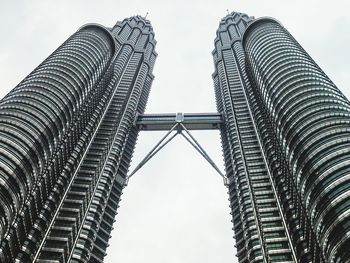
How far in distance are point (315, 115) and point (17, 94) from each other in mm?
64878

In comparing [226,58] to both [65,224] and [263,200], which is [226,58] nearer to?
[263,200]

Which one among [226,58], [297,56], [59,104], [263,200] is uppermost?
[226,58]

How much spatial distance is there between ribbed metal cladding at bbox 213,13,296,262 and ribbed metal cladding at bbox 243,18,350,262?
58.3 ft

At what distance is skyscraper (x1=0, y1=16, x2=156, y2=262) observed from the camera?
76750 millimetres

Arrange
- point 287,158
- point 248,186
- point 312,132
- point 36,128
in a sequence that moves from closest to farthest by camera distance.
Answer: point 312,132, point 36,128, point 287,158, point 248,186

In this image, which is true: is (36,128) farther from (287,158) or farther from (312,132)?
(312,132)

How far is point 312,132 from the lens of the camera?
260 ft

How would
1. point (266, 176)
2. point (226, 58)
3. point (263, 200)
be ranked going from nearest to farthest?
point (263, 200) → point (266, 176) → point (226, 58)

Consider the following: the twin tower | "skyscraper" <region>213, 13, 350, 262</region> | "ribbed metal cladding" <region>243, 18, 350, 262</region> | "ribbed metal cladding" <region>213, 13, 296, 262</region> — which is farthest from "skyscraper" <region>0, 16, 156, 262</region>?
"ribbed metal cladding" <region>243, 18, 350, 262</region>

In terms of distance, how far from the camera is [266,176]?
366 ft

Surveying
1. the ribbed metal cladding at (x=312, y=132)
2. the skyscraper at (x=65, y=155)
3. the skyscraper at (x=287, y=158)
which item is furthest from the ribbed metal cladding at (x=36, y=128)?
the ribbed metal cladding at (x=312, y=132)

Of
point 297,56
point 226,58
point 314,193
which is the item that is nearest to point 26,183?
point 314,193

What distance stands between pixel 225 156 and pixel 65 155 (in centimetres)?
5467

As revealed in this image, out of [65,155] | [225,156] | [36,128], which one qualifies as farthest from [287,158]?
[65,155]
